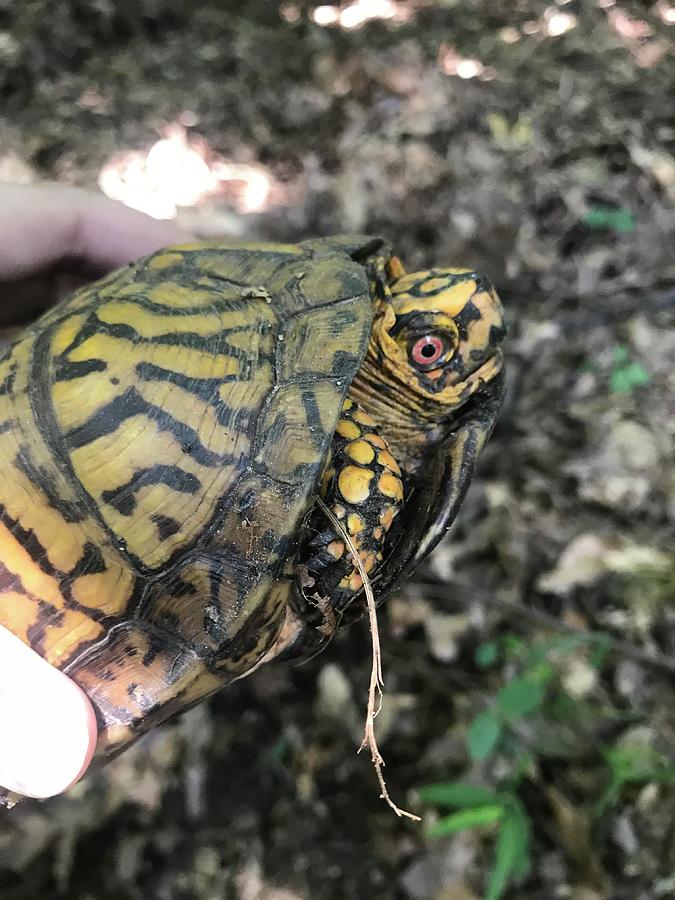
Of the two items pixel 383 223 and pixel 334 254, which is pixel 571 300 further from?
A: pixel 334 254

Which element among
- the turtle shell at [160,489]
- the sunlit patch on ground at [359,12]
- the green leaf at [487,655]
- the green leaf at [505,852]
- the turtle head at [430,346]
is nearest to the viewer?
the turtle shell at [160,489]

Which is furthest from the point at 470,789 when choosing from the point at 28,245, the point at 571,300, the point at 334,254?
the point at 28,245

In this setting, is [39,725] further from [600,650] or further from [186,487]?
[600,650]

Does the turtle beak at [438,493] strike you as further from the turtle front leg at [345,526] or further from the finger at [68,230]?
the finger at [68,230]

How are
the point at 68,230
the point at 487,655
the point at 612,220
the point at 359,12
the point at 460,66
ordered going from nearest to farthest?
1. the point at 487,655
2. the point at 68,230
3. the point at 612,220
4. the point at 460,66
5. the point at 359,12

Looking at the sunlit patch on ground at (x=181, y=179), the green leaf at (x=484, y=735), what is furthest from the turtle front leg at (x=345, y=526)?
the sunlit patch on ground at (x=181, y=179)

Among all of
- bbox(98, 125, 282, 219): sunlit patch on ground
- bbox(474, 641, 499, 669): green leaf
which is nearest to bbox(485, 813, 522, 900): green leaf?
bbox(474, 641, 499, 669): green leaf

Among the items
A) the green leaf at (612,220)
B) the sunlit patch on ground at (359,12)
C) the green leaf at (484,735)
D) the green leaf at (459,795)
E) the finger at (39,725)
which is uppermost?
the sunlit patch on ground at (359,12)

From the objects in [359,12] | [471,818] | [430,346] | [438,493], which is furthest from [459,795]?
[359,12]
